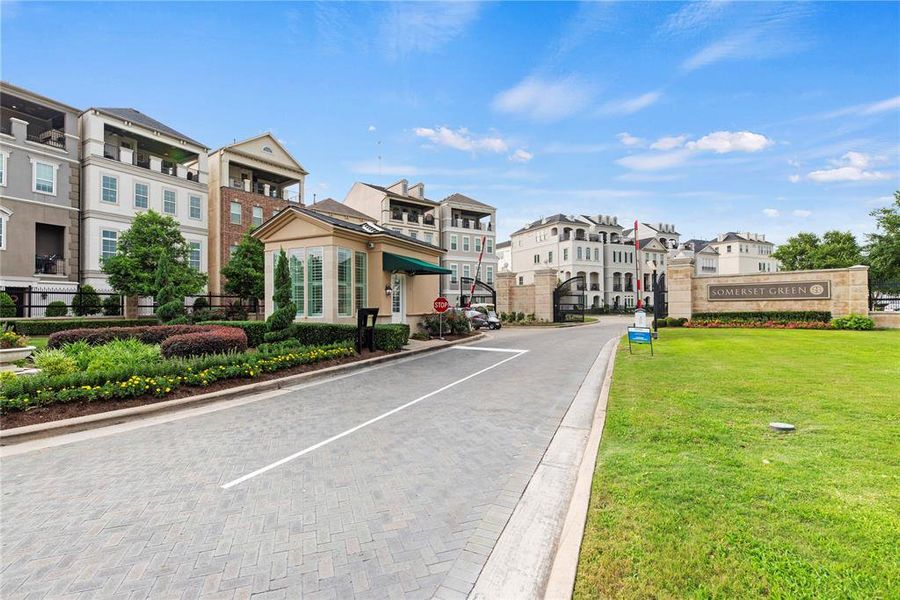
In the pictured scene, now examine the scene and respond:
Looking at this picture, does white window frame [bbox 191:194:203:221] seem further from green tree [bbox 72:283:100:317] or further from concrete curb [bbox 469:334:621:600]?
concrete curb [bbox 469:334:621:600]

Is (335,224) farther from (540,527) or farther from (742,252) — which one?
A: (742,252)

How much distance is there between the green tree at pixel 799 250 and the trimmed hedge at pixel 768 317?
3677cm

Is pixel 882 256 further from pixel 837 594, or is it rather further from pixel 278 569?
pixel 278 569

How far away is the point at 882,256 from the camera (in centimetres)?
2967

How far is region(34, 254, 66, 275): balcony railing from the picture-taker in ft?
79.2

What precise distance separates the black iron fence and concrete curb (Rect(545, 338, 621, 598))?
79.5ft

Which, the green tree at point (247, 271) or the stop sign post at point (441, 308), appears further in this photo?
the green tree at point (247, 271)

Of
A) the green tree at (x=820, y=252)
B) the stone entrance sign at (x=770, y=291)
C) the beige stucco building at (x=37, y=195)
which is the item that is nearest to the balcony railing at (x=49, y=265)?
the beige stucco building at (x=37, y=195)

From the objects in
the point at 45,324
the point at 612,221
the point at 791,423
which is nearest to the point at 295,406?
the point at 791,423

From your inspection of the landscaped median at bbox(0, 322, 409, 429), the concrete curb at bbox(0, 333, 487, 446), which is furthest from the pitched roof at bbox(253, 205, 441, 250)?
the concrete curb at bbox(0, 333, 487, 446)

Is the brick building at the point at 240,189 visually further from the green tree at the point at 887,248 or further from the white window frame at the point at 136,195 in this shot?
the green tree at the point at 887,248

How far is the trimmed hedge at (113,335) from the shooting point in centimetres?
1170

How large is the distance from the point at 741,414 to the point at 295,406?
7.28 m

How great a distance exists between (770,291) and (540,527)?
24.8m
